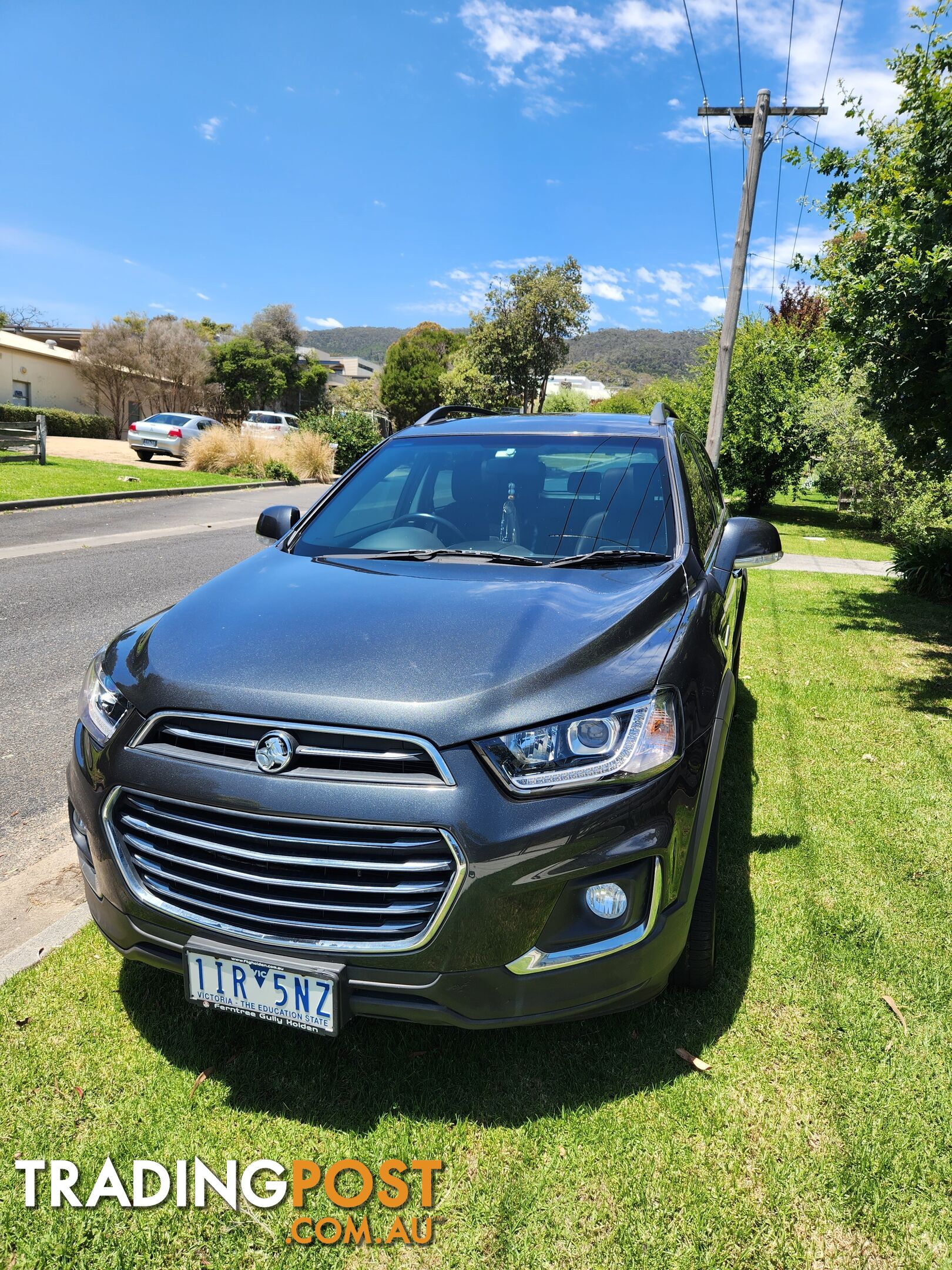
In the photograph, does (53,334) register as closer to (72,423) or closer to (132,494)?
(72,423)

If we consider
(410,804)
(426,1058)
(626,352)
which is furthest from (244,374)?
(626,352)

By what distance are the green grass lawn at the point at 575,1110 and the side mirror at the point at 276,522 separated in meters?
1.75

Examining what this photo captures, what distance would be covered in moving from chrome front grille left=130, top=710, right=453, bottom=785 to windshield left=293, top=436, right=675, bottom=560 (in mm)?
1263

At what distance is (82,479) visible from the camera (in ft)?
56.4

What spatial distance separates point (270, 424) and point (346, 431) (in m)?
4.91

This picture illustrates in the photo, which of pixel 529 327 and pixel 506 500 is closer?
pixel 506 500

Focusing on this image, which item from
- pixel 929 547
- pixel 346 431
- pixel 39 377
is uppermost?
pixel 39 377

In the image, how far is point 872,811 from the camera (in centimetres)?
409

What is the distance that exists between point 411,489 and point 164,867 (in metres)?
2.09

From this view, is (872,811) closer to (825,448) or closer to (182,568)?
(182,568)

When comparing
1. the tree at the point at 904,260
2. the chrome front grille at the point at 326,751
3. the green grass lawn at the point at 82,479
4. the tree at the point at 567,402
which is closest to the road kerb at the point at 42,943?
the chrome front grille at the point at 326,751

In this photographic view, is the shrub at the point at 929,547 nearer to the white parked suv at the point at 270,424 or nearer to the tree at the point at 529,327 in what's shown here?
the white parked suv at the point at 270,424

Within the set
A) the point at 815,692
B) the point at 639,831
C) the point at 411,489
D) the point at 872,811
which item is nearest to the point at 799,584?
the point at 815,692

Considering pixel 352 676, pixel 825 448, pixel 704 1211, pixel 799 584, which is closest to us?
pixel 704 1211
